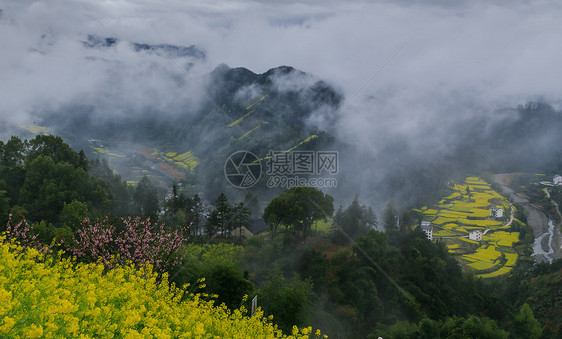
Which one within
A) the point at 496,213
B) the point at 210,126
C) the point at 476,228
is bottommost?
the point at 476,228

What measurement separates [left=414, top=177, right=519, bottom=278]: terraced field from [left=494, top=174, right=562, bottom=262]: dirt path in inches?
163

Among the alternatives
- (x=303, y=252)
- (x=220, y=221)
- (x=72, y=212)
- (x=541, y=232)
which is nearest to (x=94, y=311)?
(x=72, y=212)

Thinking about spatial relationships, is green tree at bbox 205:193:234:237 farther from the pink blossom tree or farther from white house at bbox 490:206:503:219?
white house at bbox 490:206:503:219

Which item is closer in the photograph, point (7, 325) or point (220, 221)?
point (7, 325)

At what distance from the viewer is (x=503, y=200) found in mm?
106625

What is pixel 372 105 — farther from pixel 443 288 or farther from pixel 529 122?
pixel 443 288

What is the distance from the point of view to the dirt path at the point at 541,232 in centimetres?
7419

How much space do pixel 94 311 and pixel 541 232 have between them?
334ft

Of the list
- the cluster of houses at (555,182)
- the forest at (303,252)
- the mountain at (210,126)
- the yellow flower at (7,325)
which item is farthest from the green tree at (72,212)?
the cluster of houses at (555,182)

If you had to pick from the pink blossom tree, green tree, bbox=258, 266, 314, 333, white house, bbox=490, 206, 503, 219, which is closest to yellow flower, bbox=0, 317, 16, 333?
the pink blossom tree

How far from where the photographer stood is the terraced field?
62.8 metres

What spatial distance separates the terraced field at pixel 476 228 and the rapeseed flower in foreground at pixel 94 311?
55.4 m

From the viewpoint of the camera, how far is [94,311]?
675cm

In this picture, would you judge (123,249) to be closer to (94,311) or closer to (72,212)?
(94,311)
